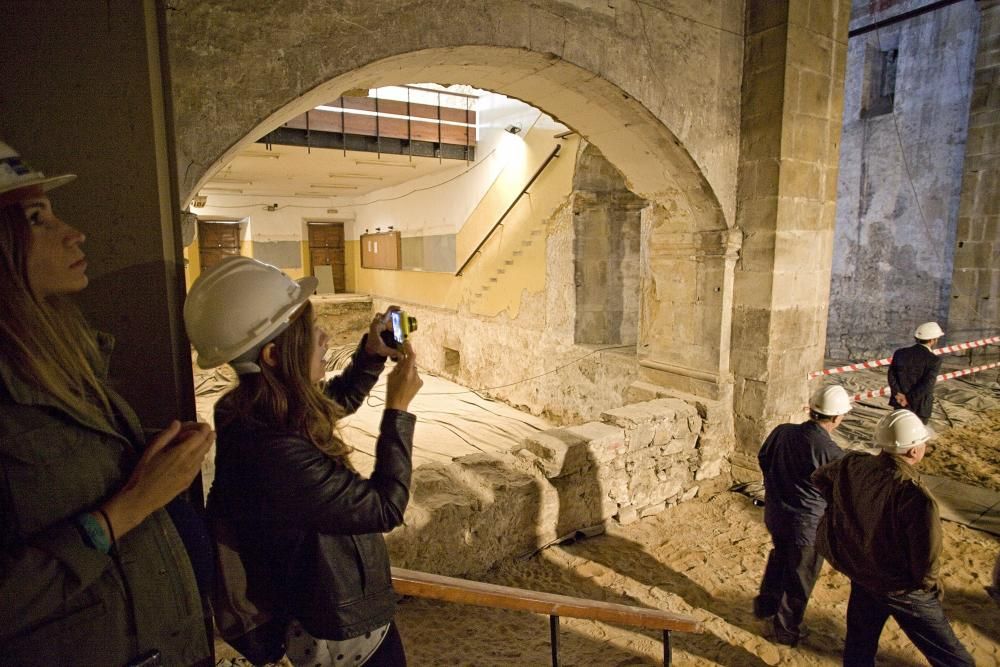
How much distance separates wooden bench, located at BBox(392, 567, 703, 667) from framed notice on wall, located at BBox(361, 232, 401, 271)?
10922 mm

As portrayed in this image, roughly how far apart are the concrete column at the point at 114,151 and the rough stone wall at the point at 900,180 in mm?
10503

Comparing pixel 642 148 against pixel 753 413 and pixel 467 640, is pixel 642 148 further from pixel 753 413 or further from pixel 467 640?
pixel 467 640

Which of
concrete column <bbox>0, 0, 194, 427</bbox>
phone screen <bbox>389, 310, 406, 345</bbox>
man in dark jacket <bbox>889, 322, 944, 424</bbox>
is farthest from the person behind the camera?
man in dark jacket <bbox>889, 322, 944, 424</bbox>

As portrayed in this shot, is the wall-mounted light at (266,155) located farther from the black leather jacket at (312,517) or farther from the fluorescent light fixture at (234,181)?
the black leather jacket at (312,517)

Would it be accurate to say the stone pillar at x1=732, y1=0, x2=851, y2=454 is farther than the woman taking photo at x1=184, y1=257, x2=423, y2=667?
Yes

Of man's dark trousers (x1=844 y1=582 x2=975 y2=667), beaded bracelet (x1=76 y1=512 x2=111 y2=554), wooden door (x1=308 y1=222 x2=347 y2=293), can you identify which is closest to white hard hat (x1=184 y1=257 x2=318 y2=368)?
beaded bracelet (x1=76 y1=512 x2=111 y2=554)

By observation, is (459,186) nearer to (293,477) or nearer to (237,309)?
(237,309)

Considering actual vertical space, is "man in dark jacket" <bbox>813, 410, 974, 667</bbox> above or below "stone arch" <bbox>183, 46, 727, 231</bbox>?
below

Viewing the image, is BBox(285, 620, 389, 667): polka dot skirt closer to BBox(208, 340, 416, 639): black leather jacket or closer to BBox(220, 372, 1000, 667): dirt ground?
BBox(208, 340, 416, 639): black leather jacket

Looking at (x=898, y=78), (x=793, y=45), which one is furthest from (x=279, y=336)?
(x=898, y=78)

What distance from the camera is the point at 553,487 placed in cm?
401

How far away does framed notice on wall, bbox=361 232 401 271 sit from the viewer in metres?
12.5

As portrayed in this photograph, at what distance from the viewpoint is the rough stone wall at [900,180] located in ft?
30.1

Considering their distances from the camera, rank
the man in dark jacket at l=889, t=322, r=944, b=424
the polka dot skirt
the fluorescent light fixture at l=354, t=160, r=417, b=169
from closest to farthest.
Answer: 1. the polka dot skirt
2. the man in dark jacket at l=889, t=322, r=944, b=424
3. the fluorescent light fixture at l=354, t=160, r=417, b=169
